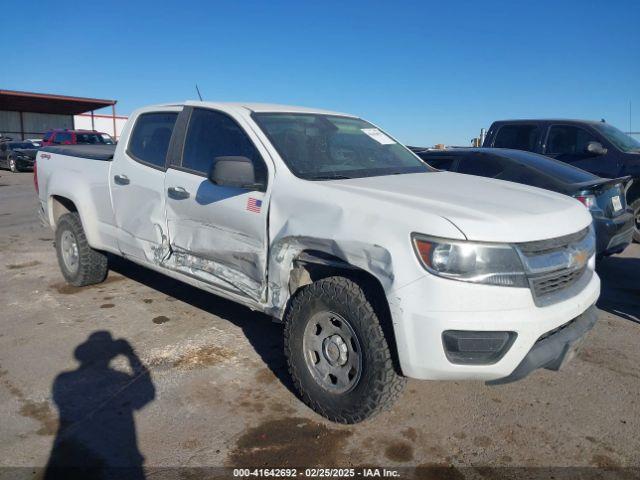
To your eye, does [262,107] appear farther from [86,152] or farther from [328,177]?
[86,152]

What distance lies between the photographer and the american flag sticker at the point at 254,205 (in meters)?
3.42

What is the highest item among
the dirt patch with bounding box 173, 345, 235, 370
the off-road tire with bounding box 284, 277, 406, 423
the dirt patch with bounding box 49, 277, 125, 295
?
the off-road tire with bounding box 284, 277, 406, 423

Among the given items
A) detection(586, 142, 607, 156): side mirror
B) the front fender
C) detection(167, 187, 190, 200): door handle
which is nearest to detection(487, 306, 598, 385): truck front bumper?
the front fender

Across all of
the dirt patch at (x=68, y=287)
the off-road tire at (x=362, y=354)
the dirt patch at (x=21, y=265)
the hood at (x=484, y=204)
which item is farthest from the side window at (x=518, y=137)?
the dirt patch at (x=21, y=265)

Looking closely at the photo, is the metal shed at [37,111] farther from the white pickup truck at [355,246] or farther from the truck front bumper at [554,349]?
the truck front bumper at [554,349]

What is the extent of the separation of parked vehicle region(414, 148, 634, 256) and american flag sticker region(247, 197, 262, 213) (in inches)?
140

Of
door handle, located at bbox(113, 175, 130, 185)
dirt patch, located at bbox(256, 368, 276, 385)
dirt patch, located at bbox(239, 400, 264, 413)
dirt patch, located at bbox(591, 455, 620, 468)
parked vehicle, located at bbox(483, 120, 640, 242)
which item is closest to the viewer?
dirt patch, located at bbox(591, 455, 620, 468)

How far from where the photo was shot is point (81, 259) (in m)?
5.46

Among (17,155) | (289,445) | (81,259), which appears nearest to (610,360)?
(289,445)

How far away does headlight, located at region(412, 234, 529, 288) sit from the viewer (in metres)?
2.57

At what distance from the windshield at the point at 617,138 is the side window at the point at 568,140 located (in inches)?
8.6

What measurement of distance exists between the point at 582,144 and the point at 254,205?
6.53 meters

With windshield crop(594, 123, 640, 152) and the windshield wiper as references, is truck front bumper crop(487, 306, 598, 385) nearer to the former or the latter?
the windshield wiper

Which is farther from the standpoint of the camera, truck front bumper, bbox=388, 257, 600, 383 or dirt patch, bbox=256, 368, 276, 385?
dirt patch, bbox=256, 368, 276, 385
